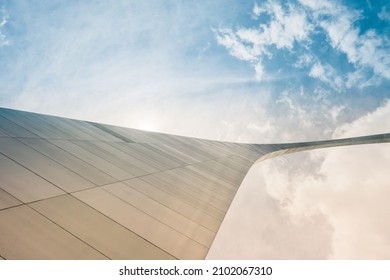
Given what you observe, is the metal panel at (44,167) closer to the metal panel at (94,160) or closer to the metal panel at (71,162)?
the metal panel at (71,162)

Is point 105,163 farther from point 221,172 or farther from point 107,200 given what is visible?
point 221,172

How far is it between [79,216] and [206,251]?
199 centimetres

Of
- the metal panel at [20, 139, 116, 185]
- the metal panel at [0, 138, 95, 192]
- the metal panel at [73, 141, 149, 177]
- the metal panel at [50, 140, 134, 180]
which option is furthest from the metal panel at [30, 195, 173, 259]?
the metal panel at [73, 141, 149, 177]

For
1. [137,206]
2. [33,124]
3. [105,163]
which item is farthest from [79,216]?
[33,124]

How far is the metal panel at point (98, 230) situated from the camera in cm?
415

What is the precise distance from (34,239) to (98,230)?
37.0 inches

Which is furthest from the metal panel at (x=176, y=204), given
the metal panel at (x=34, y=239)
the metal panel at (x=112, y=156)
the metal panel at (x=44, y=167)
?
the metal panel at (x=34, y=239)

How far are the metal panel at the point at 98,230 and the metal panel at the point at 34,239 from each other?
0.14 m

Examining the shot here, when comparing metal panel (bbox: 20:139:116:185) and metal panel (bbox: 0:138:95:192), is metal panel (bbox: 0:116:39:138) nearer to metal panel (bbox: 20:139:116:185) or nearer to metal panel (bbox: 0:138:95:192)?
metal panel (bbox: 20:139:116:185)

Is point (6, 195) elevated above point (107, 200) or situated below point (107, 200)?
below

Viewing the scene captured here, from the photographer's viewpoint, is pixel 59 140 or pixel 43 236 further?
pixel 59 140

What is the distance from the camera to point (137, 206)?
19.4ft

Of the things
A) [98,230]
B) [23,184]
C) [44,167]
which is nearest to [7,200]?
[23,184]

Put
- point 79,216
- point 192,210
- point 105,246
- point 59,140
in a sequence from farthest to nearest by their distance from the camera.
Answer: point 59,140 → point 192,210 → point 79,216 → point 105,246
